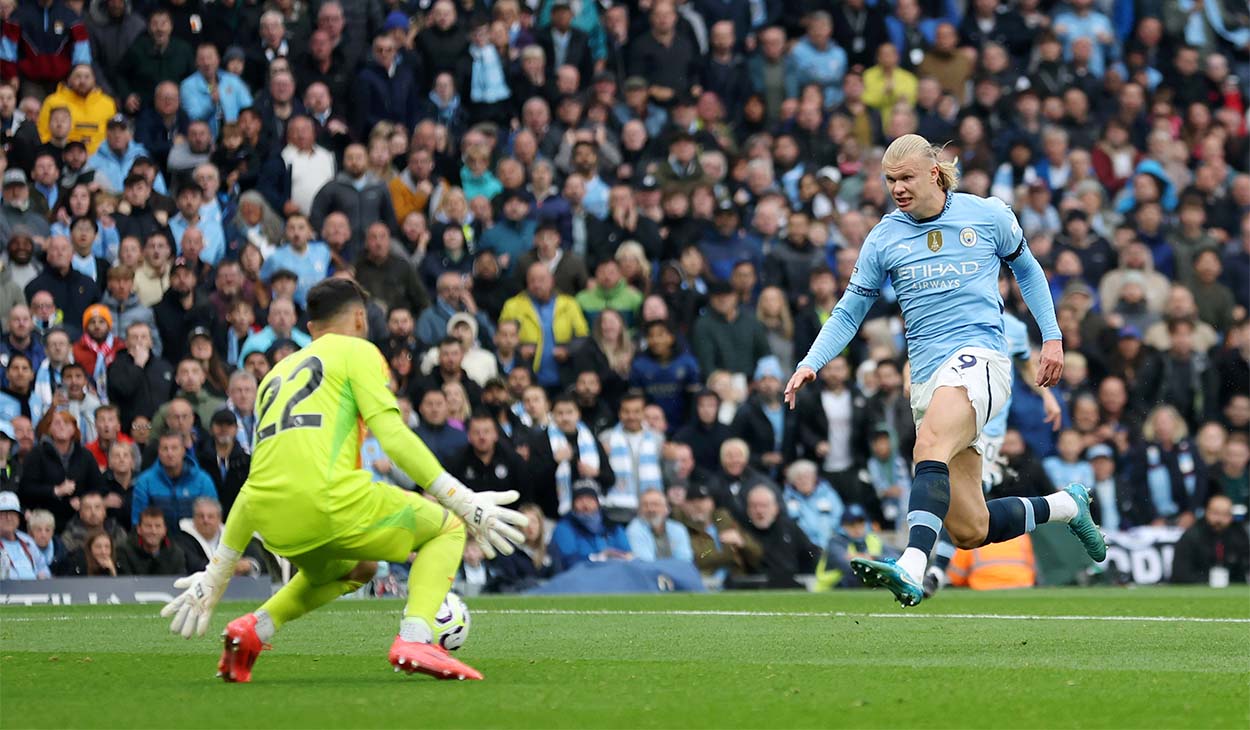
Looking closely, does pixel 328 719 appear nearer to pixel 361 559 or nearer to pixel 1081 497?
pixel 361 559

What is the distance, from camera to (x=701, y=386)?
18.7 meters

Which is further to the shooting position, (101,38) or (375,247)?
(101,38)

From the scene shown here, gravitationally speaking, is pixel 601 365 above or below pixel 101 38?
below

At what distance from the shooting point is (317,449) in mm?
7438

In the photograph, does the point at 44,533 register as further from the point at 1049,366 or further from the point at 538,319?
the point at 1049,366

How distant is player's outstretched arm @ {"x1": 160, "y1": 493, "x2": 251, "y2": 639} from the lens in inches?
298

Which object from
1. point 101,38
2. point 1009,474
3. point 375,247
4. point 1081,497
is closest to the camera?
point 1081,497

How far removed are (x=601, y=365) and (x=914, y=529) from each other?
9.57 m

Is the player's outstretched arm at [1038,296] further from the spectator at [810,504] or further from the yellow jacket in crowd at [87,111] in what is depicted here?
the yellow jacket in crowd at [87,111]

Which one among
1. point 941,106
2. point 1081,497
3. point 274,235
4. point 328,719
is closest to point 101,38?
point 274,235

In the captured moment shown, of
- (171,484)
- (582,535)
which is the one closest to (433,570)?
(171,484)

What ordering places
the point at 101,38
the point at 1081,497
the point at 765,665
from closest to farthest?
1. the point at 765,665
2. the point at 1081,497
3. the point at 101,38

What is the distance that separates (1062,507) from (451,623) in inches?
142

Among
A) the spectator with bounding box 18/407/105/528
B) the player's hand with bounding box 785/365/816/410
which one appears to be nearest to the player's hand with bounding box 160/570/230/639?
the player's hand with bounding box 785/365/816/410
